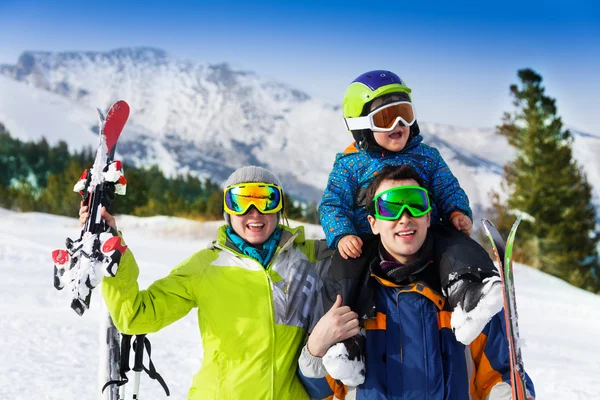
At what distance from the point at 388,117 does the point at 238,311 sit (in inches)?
46.5

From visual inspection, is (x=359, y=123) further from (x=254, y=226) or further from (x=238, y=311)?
(x=238, y=311)

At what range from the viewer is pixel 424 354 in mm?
2166

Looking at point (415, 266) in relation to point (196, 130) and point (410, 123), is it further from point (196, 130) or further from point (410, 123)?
point (196, 130)

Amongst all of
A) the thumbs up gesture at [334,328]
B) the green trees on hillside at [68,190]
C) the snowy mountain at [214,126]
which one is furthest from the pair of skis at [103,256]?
the snowy mountain at [214,126]

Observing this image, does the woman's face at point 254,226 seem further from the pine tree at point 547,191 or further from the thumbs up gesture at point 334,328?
the pine tree at point 547,191

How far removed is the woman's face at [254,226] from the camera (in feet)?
8.96

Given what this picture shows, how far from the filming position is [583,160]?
135875 mm

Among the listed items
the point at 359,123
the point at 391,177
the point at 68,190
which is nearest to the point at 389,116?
the point at 359,123

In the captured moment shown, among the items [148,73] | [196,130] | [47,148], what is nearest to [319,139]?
[196,130]

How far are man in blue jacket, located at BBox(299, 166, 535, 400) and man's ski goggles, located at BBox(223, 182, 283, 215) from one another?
1.92 feet

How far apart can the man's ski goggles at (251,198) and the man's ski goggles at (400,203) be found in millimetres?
625

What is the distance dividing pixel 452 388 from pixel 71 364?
12.2 feet

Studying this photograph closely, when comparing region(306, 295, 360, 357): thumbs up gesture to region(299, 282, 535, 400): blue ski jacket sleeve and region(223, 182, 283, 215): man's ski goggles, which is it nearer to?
region(299, 282, 535, 400): blue ski jacket sleeve

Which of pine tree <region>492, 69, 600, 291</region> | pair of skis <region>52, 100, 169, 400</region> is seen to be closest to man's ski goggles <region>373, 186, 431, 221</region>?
pair of skis <region>52, 100, 169, 400</region>
